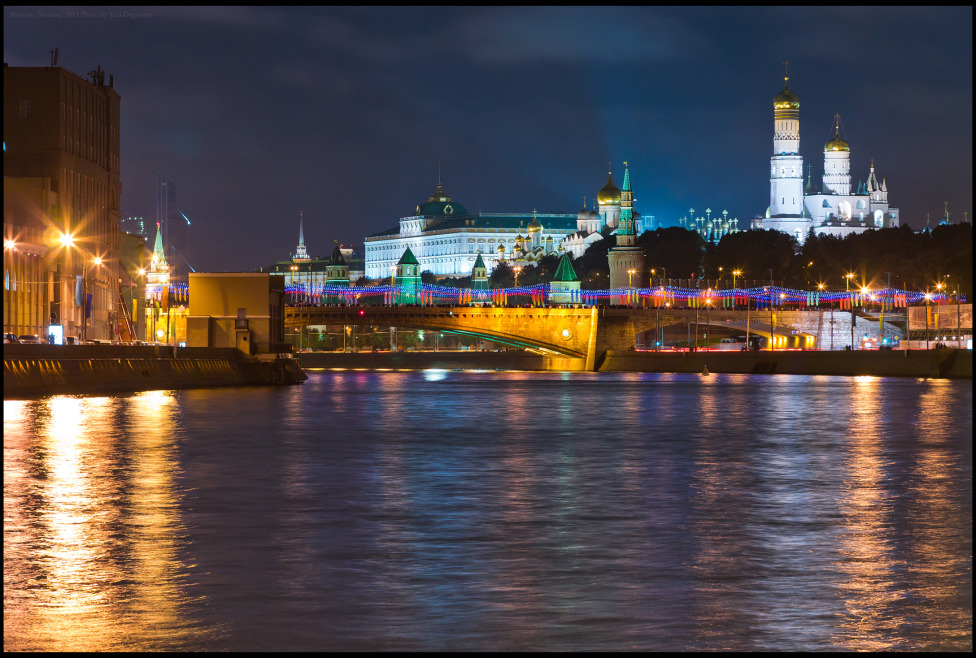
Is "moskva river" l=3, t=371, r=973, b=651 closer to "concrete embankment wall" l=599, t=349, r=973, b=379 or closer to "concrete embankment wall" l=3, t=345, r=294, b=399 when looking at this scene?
"concrete embankment wall" l=3, t=345, r=294, b=399

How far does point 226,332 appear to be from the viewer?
265ft

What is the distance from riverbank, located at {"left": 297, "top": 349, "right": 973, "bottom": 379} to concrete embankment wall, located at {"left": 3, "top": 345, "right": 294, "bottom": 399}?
131 ft

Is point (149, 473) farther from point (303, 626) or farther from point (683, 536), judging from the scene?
point (303, 626)

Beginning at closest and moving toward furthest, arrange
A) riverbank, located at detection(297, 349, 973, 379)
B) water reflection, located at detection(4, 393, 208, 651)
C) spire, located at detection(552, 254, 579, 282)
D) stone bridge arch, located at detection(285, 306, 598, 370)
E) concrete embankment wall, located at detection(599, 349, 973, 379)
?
water reflection, located at detection(4, 393, 208, 651) < concrete embankment wall, located at detection(599, 349, 973, 379) < riverbank, located at detection(297, 349, 973, 379) < stone bridge arch, located at detection(285, 306, 598, 370) < spire, located at detection(552, 254, 579, 282)

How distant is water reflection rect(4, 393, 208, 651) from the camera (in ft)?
40.9

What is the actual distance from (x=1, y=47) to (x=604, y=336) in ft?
370

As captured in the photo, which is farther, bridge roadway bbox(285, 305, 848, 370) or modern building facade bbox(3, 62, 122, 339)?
bridge roadway bbox(285, 305, 848, 370)

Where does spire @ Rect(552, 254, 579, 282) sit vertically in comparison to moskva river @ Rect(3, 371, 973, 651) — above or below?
above

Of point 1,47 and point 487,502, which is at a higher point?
point 1,47

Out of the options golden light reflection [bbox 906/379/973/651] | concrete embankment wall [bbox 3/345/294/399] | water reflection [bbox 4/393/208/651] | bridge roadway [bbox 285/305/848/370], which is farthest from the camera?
bridge roadway [bbox 285/305/848/370]

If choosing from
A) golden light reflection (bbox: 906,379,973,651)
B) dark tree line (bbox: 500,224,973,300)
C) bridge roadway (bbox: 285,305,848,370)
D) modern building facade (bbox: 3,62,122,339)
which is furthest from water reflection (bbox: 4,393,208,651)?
dark tree line (bbox: 500,224,973,300)

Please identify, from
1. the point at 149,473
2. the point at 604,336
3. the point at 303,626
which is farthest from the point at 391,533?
the point at 604,336

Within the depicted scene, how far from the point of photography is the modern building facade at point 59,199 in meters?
76.1

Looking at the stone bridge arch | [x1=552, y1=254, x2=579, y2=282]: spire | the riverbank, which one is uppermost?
[x1=552, y1=254, x2=579, y2=282]: spire
